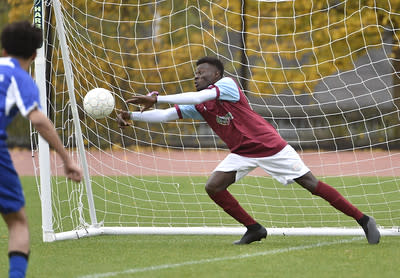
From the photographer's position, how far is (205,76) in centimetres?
687

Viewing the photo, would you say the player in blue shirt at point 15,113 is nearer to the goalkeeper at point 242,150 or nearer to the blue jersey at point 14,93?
the blue jersey at point 14,93

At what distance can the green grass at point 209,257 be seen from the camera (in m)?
5.45

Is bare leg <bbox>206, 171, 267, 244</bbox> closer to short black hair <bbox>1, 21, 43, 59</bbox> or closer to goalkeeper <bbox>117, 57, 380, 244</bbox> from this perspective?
goalkeeper <bbox>117, 57, 380, 244</bbox>

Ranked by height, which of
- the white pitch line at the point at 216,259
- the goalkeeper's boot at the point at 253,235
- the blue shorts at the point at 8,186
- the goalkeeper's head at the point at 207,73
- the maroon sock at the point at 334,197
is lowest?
the white pitch line at the point at 216,259

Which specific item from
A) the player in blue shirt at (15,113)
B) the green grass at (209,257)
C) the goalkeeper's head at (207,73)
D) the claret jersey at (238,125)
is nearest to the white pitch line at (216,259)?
the green grass at (209,257)

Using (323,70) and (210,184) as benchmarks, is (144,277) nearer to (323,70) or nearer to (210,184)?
(210,184)

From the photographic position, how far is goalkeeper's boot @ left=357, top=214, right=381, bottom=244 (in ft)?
21.6

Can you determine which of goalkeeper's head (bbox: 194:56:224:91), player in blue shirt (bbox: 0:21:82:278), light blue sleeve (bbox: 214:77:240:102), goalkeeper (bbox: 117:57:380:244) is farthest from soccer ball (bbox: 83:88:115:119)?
player in blue shirt (bbox: 0:21:82:278)

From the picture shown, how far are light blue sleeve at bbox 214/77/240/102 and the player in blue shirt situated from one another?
7.59ft

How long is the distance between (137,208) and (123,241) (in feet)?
7.94

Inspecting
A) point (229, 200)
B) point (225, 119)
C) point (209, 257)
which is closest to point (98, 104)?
point (225, 119)

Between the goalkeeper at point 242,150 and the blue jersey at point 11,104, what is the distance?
7.36 ft

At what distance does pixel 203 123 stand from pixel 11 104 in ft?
26.6

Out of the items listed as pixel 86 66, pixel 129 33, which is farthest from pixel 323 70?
pixel 86 66
